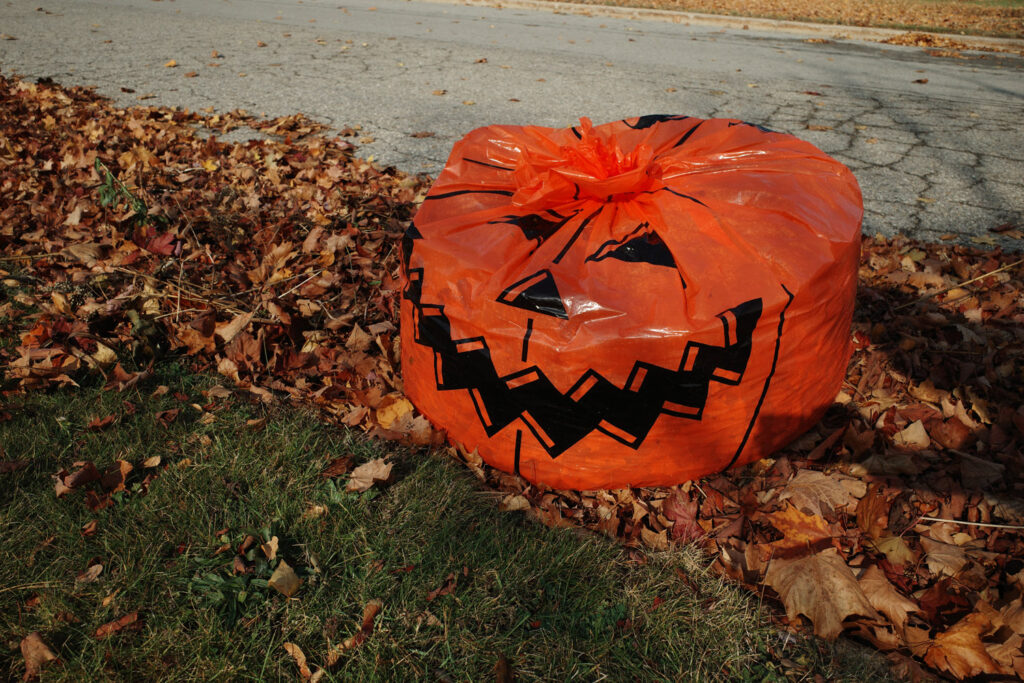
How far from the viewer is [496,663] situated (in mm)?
1288

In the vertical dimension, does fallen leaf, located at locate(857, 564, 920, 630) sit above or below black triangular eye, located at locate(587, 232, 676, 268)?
below

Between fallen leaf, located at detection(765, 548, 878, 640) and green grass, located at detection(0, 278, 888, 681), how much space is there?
52mm

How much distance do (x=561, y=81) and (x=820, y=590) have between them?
4918 millimetres

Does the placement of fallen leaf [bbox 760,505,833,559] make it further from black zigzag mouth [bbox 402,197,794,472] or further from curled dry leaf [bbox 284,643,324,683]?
curled dry leaf [bbox 284,643,324,683]

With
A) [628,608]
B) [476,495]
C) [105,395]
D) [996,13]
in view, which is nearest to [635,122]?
[476,495]

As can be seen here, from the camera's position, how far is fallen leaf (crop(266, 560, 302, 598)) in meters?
1.39

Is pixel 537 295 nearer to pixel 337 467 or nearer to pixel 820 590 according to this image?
pixel 337 467

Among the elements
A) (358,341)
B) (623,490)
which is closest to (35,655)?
(358,341)

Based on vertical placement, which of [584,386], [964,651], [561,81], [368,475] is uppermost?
[561,81]

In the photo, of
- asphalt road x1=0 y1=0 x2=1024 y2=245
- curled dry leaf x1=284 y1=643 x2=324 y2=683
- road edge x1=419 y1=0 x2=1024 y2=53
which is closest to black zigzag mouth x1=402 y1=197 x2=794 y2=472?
curled dry leaf x1=284 y1=643 x2=324 y2=683

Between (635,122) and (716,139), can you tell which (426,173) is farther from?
(716,139)

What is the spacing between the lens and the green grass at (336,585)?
1.29 meters

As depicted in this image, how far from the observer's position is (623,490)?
1730mm

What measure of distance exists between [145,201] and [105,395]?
130cm
